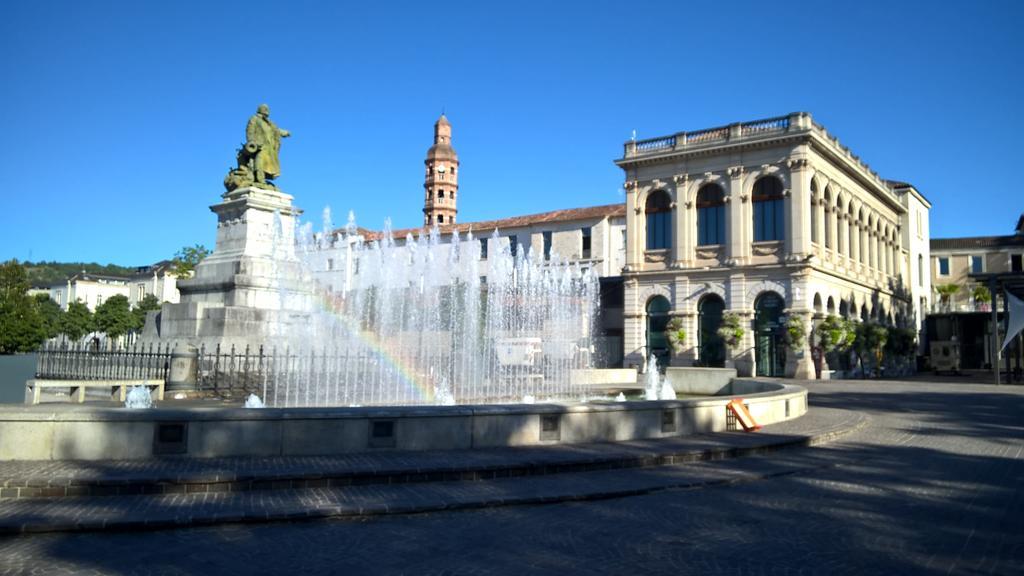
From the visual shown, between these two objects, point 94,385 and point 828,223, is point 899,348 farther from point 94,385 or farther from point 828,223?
point 94,385

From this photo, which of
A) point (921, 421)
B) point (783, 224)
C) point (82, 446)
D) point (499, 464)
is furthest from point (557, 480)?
point (783, 224)

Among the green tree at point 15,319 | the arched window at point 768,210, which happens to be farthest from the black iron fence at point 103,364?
the arched window at point 768,210

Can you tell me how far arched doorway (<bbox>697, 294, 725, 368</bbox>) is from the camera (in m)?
41.6

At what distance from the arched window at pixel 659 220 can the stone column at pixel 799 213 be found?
7261 mm

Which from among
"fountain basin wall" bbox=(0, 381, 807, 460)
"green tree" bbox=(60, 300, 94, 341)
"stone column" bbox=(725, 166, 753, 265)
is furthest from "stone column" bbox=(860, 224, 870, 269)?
"green tree" bbox=(60, 300, 94, 341)

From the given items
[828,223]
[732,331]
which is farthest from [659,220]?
[828,223]

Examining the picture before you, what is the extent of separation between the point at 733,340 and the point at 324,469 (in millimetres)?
34079

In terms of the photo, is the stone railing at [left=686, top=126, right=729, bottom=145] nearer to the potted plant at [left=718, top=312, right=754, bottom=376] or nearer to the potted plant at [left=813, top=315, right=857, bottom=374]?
the potted plant at [left=718, top=312, right=754, bottom=376]

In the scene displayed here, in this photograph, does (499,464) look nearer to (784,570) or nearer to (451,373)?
(784,570)

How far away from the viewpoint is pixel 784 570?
18.3ft

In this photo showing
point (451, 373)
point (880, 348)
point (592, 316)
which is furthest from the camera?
point (592, 316)

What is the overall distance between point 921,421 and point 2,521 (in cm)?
1737

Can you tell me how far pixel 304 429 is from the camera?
30.1 ft

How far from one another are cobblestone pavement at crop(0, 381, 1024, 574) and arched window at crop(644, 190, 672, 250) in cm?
3508
